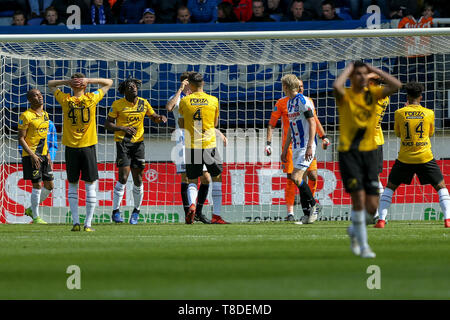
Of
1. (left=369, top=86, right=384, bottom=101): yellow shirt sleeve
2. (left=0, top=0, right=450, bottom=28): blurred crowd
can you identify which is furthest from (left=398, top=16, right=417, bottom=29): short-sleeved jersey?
(left=369, top=86, right=384, bottom=101): yellow shirt sleeve

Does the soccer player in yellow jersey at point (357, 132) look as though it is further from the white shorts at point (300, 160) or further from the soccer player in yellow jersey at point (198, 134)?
the soccer player in yellow jersey at point (198, 134)

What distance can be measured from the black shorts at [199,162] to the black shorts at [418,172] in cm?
290

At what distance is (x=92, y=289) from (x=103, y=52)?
10.6 metres

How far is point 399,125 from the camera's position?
11.9m

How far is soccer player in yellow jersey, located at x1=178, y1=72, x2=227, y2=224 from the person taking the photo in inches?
521

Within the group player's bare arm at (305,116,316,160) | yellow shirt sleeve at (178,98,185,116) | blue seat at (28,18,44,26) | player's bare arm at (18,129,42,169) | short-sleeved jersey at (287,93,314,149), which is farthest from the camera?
blue seat at (28,18,44,26)

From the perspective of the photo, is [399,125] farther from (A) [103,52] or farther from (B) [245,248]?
(A) [103,52]

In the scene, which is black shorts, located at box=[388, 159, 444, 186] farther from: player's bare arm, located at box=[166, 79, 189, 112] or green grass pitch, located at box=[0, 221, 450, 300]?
player's bare arm, located at box=[166, 79, 189, 112]

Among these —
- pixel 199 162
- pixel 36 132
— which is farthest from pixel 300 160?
pixel 36 132

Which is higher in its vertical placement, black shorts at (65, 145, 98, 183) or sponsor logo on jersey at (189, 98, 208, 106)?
sponsor logo on jersey at (189, 98, 208, 106)

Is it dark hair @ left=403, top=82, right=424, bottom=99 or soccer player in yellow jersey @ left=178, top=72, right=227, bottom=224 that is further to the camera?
soccer player in yellow jersey @ left=178, top=72, right=227, bottom=224

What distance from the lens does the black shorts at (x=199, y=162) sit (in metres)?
13.2

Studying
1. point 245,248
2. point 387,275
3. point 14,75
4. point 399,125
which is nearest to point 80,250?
point 245,248

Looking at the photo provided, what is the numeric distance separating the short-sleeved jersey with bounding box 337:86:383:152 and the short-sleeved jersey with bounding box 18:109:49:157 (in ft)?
26.5
